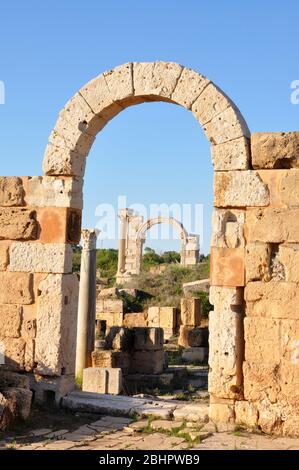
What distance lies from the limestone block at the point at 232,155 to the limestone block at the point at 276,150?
0.29 feet

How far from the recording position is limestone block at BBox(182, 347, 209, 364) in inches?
634

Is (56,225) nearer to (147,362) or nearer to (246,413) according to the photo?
(246,413)

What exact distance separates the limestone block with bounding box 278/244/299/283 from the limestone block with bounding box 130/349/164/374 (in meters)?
7.50

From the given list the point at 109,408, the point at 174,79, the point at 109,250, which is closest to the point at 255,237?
the point at 174,79

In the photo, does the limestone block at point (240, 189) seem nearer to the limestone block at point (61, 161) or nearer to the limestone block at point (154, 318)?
the limestone block at point (61, 161)

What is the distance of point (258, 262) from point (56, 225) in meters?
2.57

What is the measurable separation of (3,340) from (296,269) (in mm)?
3654

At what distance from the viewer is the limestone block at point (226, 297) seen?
6520mm

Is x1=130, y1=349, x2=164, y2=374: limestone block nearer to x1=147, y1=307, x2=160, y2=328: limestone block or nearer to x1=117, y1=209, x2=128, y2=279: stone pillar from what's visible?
x1=147, y1=307, x2=160, y2=328: limestone block

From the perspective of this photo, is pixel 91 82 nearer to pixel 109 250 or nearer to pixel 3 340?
pixel 3 340

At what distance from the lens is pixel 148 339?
44.7 feet

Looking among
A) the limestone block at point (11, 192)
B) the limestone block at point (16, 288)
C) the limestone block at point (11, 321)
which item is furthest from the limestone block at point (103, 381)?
the limestone block at point (11, 192)

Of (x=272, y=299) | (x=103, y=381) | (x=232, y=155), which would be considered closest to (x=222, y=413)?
(x=272, y=299)

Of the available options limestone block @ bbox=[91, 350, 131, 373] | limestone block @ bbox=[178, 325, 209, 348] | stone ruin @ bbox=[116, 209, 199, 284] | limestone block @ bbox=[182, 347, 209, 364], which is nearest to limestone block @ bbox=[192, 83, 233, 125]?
limestone block @ bbox=[91, 350, 131, 373]
